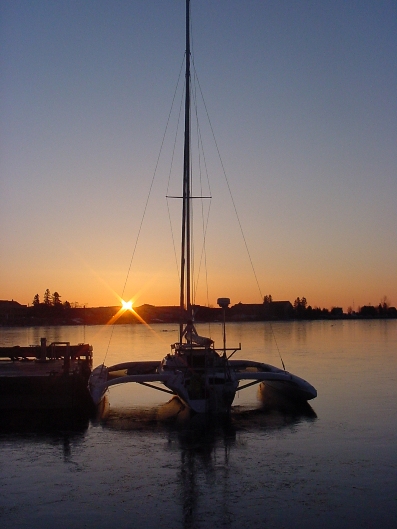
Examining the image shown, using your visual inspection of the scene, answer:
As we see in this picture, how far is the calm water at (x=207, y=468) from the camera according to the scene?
34.9ft

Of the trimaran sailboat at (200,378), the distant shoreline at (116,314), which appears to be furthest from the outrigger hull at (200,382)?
the distant shoreline at (116,314)

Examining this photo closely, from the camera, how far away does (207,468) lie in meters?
13.8

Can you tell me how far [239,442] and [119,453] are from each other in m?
3.13

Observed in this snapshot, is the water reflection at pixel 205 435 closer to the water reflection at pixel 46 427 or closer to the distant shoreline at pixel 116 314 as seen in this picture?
the water reflection at pixel 46 427

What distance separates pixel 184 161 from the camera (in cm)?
2609

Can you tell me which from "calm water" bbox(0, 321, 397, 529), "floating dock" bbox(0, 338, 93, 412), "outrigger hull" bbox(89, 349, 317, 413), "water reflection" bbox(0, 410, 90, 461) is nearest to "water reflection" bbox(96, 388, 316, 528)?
"calm water" bbox(0, 321, 397, 529)

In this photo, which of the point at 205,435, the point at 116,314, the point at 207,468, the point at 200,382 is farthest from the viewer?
the point at 116,314

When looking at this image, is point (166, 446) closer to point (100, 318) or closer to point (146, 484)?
point (146, 484)

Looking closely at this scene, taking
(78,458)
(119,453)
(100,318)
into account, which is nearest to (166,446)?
(119,453)

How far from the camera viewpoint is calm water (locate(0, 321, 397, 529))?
10.6m

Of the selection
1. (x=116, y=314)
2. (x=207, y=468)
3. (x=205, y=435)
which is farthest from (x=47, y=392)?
(x=116, y=314)

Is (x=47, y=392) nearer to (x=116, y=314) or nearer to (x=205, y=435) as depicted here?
(x=205, y=435)

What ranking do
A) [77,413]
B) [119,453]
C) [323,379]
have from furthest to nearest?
[323,379]
[77,413]
[119,453]

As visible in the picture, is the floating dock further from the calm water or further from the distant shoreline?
the distant shoreline
